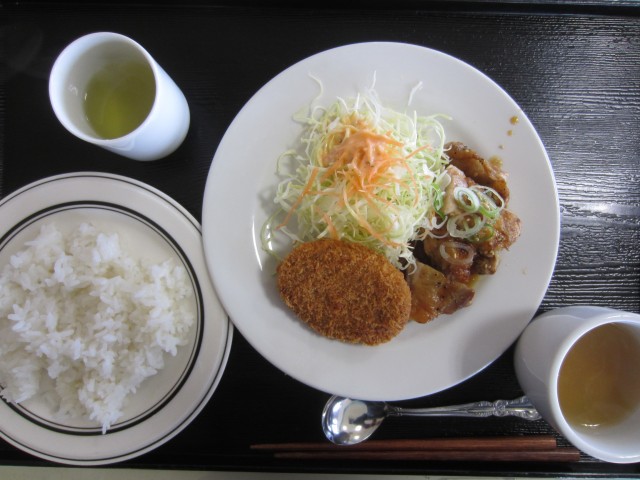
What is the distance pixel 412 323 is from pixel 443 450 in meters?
0.55

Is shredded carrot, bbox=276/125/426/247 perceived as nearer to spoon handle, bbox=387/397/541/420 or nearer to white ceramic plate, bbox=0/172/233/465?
white ceramic plate, bbox=0/172/233/465

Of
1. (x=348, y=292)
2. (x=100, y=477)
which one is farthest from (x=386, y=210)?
(x=100, y=477)

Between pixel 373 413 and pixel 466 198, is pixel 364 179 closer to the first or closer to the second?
pixel 466 198

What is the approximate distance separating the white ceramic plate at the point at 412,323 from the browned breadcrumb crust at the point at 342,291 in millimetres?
109

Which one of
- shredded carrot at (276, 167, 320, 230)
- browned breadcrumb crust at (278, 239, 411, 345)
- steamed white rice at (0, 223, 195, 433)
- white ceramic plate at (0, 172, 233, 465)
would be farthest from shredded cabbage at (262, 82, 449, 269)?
steamed white rice at (0, 223, 195, 433)

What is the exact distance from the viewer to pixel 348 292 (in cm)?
149

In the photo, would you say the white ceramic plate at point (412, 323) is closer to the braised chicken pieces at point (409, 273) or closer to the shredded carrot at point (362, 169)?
the braised chicken pieces at point (409, 273)

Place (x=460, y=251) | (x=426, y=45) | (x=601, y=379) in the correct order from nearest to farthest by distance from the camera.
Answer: (x=601, y=379)
(x=460, y=251)
(x=426, y=45)

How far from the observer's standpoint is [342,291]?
1.49 m

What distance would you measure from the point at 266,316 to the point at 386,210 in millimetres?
613

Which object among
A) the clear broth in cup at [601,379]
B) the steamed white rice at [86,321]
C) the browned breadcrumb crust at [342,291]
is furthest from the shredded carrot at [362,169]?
the clear broth in cup at [601,379]

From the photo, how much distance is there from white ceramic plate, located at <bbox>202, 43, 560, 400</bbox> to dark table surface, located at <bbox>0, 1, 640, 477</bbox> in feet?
0.77

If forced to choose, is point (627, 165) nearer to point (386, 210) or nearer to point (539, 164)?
point (539, 164)

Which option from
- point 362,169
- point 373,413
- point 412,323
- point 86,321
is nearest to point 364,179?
point 362,169
